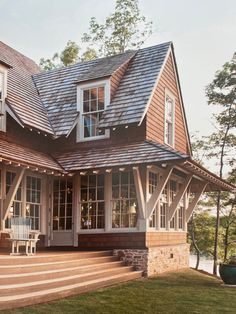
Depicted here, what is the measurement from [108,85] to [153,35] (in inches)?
592

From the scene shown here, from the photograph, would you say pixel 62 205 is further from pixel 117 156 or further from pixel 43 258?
pixel 43 258

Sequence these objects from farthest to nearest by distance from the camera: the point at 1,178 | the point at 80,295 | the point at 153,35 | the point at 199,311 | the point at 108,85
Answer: the point at 153,35, the point at 108,85, the point at 1,178, the point at 80,295, the point at 199,311

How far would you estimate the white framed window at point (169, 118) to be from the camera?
1533 cm

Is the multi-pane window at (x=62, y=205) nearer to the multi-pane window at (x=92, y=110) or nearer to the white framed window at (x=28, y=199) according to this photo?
the white framed window at (x=28, y=199)

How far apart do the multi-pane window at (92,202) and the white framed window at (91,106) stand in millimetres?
1477

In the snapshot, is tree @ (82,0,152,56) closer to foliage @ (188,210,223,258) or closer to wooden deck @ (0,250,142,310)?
foliage @ (188,210,223,258)

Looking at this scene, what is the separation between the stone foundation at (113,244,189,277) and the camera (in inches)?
475

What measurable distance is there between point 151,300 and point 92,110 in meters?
7.39

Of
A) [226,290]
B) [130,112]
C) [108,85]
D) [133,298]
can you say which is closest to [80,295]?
[133,298]

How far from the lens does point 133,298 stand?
8.78m

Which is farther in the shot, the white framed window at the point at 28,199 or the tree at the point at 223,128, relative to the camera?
the tree at the point at 223,128

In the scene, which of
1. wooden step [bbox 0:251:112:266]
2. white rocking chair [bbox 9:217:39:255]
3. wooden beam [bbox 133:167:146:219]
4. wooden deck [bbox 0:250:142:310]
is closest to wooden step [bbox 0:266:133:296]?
wooden deck [bbox 0:250:142:310]

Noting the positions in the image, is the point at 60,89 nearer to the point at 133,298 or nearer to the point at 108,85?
the point at 108,85

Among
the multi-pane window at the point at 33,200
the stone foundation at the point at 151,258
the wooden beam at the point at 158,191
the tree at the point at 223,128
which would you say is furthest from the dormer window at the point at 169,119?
the tree at the point at 223,128
